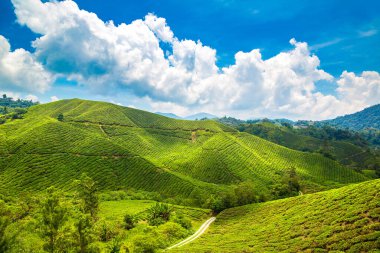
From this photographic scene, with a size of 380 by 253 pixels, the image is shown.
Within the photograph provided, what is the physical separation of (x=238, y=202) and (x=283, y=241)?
6677 centimetres

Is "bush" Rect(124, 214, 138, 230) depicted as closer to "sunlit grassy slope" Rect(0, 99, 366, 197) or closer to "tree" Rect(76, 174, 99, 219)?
"tree" Rect(76, 174, 99, 219)

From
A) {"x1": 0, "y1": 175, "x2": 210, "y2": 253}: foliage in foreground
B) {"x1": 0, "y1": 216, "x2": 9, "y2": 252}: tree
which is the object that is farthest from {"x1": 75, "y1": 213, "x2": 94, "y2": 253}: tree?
{"x1": 0, "y1": 216, "x2": 9, "y2": 252}: tree

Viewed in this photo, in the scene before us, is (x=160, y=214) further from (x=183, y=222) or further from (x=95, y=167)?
(x=95, y=167)

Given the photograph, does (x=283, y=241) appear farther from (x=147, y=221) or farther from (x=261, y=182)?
(x=261, y=182)

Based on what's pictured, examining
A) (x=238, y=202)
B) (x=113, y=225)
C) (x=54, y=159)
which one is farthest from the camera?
(x=54, y=159)

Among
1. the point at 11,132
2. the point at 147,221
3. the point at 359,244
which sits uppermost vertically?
the point at 11,132

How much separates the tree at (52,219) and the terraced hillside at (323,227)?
2582 centimetres

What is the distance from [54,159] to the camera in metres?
154

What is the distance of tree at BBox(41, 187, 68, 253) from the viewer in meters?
44.8

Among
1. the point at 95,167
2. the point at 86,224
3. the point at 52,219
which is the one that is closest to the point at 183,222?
the point at 86,224

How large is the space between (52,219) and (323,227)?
4901 cm

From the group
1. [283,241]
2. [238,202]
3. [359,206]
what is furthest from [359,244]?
[238,202]

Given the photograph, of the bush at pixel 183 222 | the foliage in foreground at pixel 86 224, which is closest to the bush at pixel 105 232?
the foliage in foreground at pixel 86 224

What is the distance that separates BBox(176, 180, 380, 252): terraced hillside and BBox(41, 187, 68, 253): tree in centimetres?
2582
